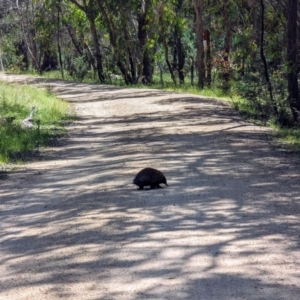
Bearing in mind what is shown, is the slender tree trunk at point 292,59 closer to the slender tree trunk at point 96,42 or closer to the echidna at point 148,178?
the echidna at point 148,178

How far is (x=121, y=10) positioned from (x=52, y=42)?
54.7 feet

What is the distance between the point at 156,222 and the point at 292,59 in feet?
35.4

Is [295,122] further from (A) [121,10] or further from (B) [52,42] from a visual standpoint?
(B) [52,42]

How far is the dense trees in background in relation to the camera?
20516 millimetres

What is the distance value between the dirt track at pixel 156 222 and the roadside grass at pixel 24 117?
703 millimetres

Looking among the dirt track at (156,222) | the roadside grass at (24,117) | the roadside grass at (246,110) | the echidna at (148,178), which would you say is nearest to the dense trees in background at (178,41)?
the roadside grass at (246,110)

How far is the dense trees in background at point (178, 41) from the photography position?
20.5m

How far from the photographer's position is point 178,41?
4378 cm

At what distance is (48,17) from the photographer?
1906 inches

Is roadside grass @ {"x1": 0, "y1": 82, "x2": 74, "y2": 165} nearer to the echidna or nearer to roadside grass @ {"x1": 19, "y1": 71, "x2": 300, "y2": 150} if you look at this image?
the echidna

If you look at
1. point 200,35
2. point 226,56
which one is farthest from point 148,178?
point 226,56

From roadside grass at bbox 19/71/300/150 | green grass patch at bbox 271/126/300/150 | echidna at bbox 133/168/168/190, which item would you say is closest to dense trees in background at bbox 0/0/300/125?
roadside grass at bbox 19/71/300/150

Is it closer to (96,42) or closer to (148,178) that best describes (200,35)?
(96,42)

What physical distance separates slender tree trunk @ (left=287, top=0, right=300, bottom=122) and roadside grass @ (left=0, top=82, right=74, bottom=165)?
5579 mm
